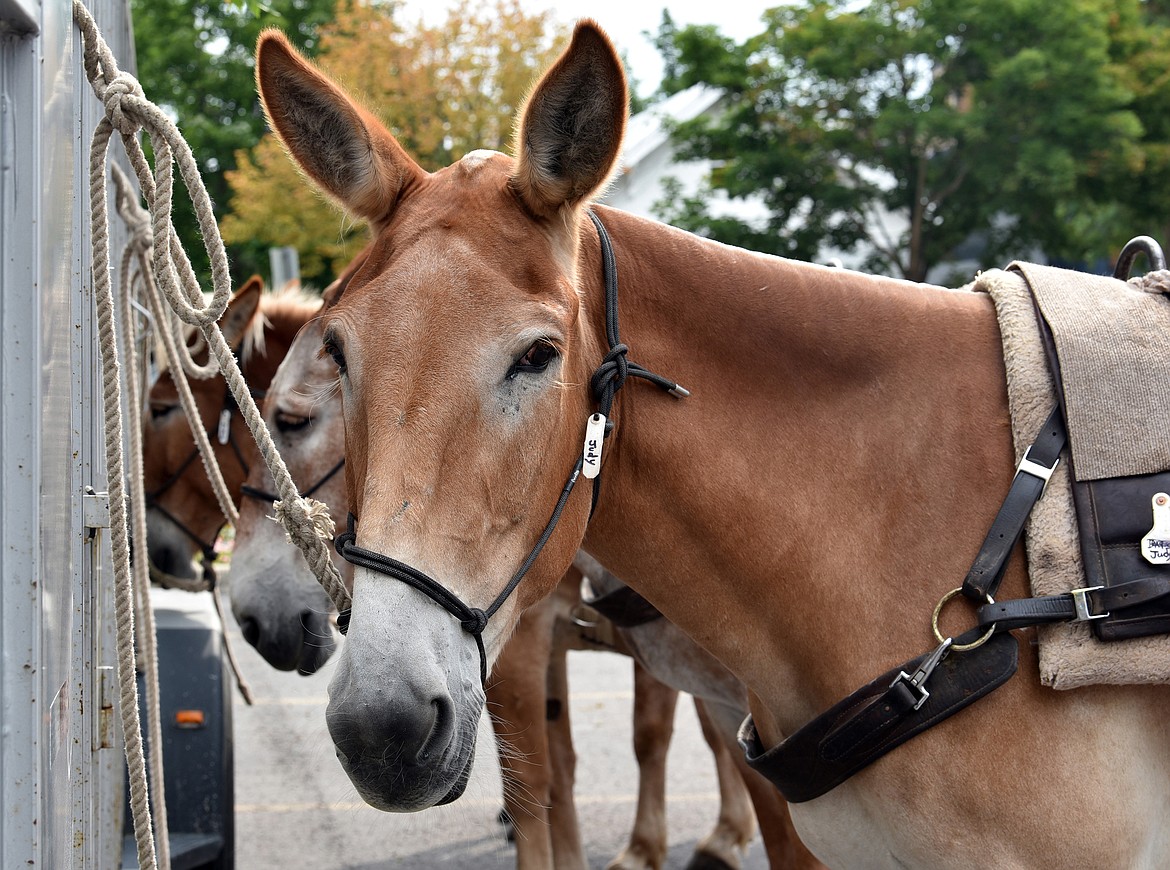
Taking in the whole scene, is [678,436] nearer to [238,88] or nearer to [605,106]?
[605,106]

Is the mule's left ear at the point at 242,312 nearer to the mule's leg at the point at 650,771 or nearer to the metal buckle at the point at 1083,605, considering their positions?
the mule's leg at the point at 650,771

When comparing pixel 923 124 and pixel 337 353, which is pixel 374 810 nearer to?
pixel 337 353

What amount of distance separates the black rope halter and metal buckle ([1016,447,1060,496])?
2.05 feet

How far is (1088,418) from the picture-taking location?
6.30 feet

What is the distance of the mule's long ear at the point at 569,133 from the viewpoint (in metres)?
1.84

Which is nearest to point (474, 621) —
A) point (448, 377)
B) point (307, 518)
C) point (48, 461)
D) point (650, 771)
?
point (448, 377)

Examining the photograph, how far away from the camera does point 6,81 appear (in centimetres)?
144

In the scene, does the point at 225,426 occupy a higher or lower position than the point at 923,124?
higher

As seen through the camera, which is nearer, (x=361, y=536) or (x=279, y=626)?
(x=361, y=536)

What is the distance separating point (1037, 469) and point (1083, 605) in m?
0.25

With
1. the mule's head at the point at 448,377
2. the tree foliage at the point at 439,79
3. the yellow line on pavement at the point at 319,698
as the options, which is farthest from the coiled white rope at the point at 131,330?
the tree foliage at the point at 439,79

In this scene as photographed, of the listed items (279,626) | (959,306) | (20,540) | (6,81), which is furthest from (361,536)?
(279,626)

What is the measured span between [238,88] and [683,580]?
29.8m

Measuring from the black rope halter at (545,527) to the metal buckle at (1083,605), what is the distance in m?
0.78
